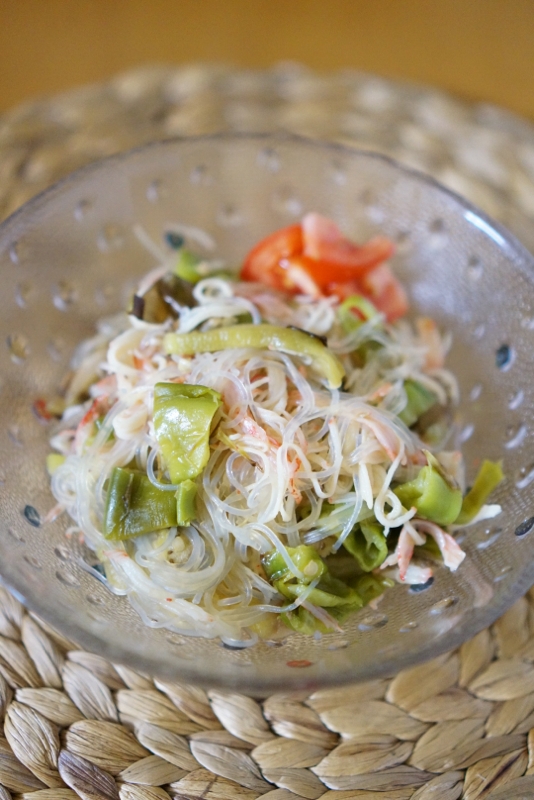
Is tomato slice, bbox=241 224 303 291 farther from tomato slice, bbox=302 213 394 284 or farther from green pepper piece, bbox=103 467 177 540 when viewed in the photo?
green pepper piece, bbox=103 467 177 540

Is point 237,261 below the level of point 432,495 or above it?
above

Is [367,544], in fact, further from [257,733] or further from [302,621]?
[257,733]

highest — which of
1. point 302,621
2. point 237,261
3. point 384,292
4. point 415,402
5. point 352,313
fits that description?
point 237,261

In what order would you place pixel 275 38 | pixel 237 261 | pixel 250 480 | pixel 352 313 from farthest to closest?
pixel 275 38, pixel 237 261, pixel 352 313, pixel 250 480

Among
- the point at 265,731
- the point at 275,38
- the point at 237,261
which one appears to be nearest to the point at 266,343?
the point at 237,261

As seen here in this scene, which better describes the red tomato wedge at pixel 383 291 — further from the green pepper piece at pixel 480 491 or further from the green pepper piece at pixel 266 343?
the green pepper piece at pixel 480 491

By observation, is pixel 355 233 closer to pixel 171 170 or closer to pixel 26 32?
pixel 171 170
